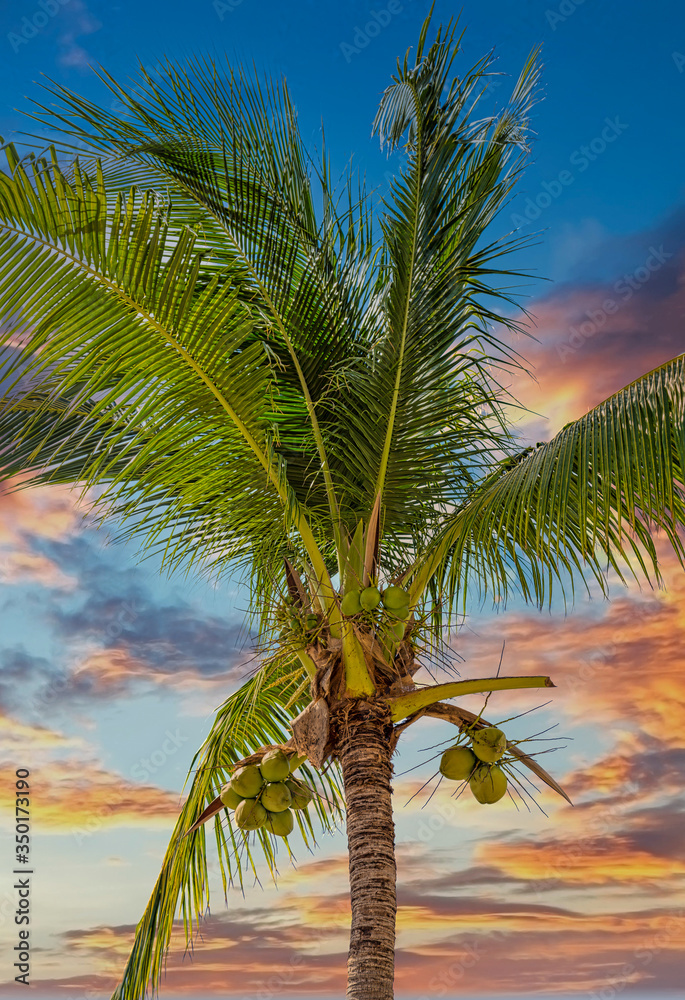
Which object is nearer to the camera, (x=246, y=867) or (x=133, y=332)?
(x=133, y=332)

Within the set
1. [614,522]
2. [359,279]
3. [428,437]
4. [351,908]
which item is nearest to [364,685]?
[351,908]

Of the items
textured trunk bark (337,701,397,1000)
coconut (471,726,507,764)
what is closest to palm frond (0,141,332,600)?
textured trunk bark (337,701,397,1000)

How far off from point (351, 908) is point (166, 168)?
4.20 meters

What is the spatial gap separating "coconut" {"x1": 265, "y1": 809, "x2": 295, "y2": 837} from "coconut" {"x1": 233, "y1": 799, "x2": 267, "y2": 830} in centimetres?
4

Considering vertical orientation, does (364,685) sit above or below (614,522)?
below

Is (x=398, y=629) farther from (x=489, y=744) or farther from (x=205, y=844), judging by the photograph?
(x=205, y=844)

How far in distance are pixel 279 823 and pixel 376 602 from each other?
49.4 inches

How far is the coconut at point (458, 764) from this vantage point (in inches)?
179

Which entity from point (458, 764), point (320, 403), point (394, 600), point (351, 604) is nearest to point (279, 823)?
point (458, 764)

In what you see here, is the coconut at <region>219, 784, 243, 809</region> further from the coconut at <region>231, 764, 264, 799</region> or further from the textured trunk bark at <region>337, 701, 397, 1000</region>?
the textured trunk bark at <region>337, 701, 397, 1000</region>

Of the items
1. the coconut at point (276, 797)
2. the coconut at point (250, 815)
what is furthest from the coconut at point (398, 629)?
the coconut at point (250, 815)

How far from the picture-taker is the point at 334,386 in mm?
5457

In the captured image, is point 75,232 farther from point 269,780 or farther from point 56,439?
point 269,780

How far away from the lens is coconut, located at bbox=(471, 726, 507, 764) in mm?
4551
